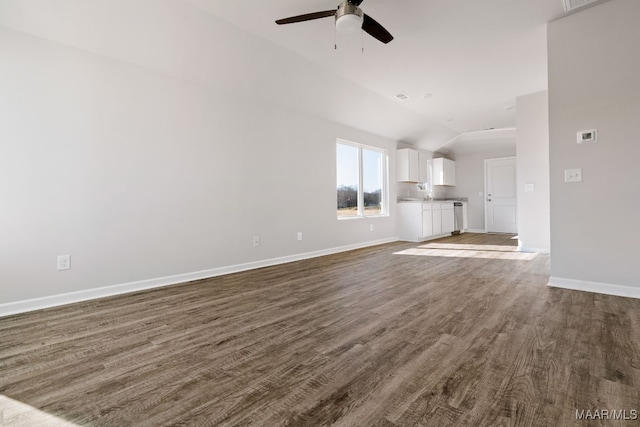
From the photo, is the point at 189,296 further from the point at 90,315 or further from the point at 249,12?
the point at 249,12

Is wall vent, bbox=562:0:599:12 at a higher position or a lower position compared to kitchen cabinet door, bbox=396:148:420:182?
higher

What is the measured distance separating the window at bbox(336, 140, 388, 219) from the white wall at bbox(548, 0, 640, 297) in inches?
132

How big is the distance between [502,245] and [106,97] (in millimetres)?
6860

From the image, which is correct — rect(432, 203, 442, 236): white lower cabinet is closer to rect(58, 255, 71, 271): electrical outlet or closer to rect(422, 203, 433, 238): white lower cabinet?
rect(422, 203, 433, 238): white lower cabinet

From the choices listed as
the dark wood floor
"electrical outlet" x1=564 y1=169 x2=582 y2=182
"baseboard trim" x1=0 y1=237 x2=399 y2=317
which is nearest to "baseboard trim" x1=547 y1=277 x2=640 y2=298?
Answer: the dark wood floor

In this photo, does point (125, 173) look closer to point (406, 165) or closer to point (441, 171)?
point (406, 165)

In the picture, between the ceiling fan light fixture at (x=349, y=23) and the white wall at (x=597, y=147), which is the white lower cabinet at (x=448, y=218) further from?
the ceiling fan light fixture at (x=349, y=23)

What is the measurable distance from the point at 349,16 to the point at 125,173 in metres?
2.66

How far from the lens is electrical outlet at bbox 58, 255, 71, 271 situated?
2.77 metres

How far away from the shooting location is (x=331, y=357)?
173 centimetres

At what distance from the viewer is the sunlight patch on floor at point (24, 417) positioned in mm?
1226

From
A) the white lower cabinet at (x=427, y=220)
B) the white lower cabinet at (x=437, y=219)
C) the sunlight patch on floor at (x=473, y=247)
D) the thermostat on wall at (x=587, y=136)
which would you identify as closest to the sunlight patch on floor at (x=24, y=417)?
the thermostat on wall at (x=587, y=136)

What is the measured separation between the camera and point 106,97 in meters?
3.01

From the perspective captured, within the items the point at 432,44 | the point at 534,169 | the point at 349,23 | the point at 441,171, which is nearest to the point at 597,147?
the point at 432,44
